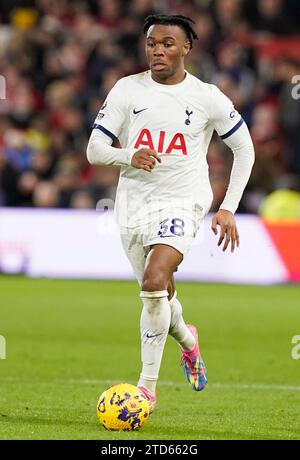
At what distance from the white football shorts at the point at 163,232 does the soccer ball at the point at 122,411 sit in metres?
0.98

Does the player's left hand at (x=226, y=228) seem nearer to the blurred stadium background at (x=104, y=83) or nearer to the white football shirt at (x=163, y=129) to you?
the white football shirt at (x=163, y=129)

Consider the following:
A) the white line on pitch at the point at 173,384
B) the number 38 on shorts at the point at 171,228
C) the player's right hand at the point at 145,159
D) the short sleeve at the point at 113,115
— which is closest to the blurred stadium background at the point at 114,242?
the white line on pitch at the point at 173,384

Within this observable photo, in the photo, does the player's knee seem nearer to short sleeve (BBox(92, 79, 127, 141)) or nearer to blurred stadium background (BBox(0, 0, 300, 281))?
short sleeve (BBox(92, 79, 127, 141))

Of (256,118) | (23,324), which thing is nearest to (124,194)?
(23,324)

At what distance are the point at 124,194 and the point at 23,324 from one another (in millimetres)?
4848

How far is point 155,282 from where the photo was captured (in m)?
6.81

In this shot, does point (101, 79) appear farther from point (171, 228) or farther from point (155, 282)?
point (155, 282)

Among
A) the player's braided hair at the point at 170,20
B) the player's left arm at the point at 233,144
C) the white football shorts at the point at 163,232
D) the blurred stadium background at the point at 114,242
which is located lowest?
the blurred stadium background at the point at 114,242

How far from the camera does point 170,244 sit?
697 centimetres

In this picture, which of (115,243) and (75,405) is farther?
(115,243)

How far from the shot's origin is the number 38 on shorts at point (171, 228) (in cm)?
702

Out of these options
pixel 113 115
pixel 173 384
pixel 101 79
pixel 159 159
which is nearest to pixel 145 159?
pixel 159 159
